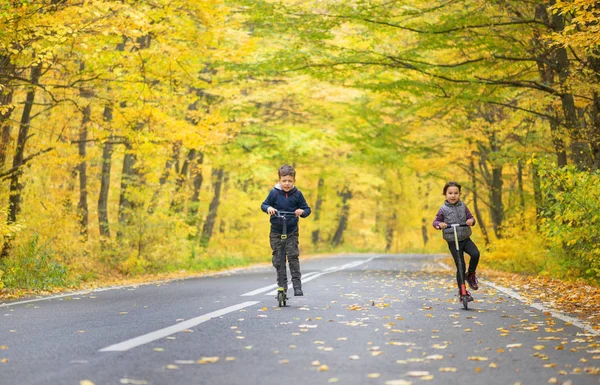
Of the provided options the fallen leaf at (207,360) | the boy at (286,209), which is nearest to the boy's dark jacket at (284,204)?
the boy at (286,209)

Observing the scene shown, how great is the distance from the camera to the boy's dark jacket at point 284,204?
9516 mm

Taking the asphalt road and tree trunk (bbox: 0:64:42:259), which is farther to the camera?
tree trunk (bbox: 0:64:42:259)

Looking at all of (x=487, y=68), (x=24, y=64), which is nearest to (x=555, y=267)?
(x=487, y=68)

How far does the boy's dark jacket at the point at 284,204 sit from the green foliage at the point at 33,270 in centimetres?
600

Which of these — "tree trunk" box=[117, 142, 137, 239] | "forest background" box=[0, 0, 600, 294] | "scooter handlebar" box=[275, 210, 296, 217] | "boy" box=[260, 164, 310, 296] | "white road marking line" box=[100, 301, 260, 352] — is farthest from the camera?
"tree trunk" box=[117, 142, 137, 239]

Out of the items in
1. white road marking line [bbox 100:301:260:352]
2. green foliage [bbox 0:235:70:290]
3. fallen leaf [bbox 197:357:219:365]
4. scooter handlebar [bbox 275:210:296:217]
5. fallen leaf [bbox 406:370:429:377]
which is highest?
scooter handlebar [bbox 275:210:296:217]

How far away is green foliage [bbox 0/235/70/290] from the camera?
13.2 m

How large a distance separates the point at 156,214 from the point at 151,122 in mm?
3415

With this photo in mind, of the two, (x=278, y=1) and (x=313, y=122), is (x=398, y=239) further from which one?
(x=278, y=1)

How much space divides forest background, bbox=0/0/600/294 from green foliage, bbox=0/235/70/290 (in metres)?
0.04

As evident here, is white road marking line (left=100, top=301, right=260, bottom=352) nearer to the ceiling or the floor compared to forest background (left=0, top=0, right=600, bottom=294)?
nearer to the floor

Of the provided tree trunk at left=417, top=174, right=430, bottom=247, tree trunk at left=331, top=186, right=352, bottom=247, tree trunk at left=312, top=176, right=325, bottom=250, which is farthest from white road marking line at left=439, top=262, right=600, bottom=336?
tree trunk at left=417, top=174, right=430, bottom=247

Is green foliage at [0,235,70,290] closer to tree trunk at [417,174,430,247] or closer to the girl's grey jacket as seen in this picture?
the girl's grey jacket

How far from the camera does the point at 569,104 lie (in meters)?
15.5
